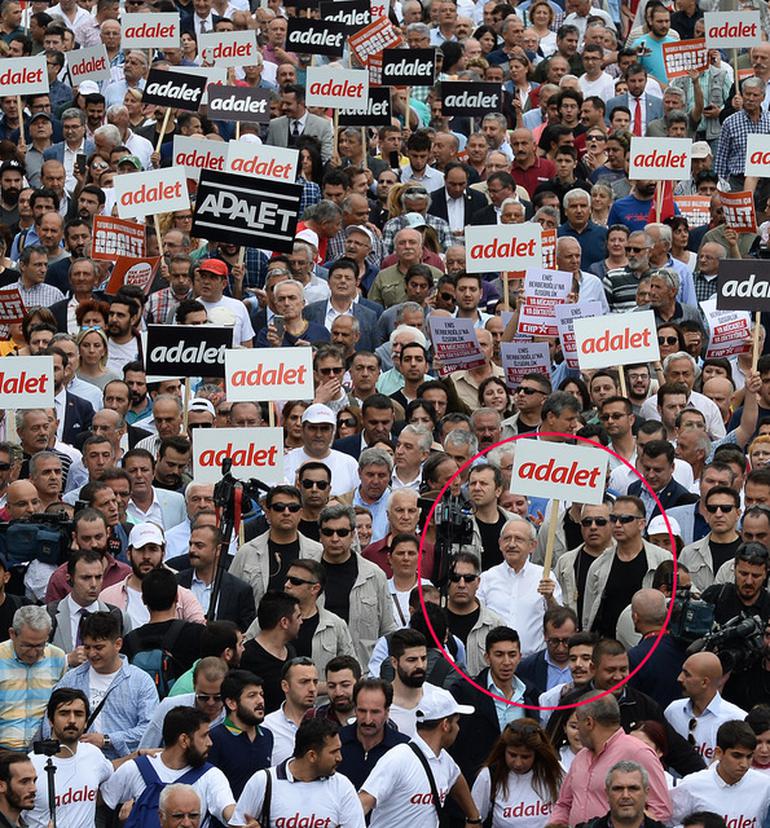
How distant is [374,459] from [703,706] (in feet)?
10.8

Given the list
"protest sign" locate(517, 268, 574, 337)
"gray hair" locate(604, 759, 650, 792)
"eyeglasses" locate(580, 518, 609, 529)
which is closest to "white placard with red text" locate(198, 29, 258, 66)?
"protest sign" locate(517, 268, 574, 337)

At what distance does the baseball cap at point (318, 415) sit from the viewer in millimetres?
15672

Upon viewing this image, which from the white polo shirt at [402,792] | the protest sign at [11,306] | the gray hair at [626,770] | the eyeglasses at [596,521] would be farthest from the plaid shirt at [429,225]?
the gray hair at [626,770]

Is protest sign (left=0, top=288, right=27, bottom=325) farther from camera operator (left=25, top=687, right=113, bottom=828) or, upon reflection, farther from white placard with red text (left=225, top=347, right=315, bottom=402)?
camera operator (left=25, top=687, right=113, bottom=828)

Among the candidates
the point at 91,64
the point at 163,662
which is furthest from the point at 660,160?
the point at 163,662

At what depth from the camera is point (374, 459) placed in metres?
15.4

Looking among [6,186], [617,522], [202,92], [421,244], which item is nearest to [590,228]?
[421,244]

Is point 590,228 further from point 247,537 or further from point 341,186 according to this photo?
point 247,537

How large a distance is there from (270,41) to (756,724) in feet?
47.5

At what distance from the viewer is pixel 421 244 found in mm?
19625

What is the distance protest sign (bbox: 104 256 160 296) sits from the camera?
63.4ft

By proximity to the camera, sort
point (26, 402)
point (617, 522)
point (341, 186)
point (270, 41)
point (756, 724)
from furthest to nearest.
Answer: point (270, 41), point (341, 186), point (26, 402), point (617, 522), point (756, 724)

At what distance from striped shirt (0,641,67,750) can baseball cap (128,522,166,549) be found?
97 centimetres

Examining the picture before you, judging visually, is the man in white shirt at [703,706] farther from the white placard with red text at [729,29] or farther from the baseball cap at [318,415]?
the white placard with red text at [729,29]
